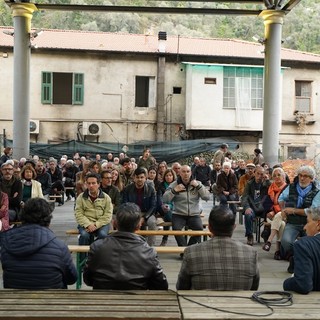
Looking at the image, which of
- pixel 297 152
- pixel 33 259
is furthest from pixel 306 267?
pixel 297 152

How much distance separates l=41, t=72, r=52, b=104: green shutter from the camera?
1119 inches

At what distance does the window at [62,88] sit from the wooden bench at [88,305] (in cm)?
2538

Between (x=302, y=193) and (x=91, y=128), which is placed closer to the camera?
(x=302, y=193)

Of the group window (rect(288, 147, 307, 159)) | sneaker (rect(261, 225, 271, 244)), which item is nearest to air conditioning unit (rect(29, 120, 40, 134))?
window (rect(288, 147, 307, 159))

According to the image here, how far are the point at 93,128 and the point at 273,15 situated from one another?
13.9m

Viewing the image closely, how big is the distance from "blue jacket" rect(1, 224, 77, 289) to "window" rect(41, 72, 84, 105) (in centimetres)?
2460

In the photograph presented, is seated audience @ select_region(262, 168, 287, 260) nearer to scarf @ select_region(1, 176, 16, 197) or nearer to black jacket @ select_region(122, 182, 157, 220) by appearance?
black jacket @ select_region(122, 182, 157, 220)

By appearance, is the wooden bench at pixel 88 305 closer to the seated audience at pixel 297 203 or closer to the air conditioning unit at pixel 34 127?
the seated audience at pixel 297 203

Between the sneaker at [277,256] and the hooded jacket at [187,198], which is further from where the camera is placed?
the hooded jacket at [187,198]

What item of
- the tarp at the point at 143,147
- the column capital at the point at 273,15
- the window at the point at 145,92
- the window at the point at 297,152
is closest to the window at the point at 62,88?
the window at the point at 145,92

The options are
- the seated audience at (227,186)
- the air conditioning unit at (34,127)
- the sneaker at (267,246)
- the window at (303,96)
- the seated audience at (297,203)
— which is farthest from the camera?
the window at (303,96)

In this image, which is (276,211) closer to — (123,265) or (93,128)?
(123,265)

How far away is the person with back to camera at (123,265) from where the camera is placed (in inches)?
171

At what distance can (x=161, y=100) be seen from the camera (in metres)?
29.2
